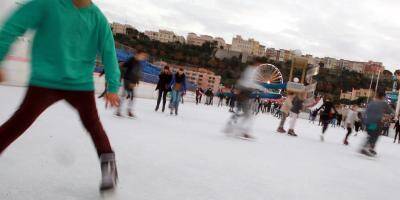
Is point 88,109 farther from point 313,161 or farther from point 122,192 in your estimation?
point 313,161

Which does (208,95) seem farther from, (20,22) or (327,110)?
(20,22)

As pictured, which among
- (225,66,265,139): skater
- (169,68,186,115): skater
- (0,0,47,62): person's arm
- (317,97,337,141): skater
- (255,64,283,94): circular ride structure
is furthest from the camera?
(255,64,283,94): circular ride structure

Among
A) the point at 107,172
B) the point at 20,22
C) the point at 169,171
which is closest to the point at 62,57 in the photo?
the point at 20,22

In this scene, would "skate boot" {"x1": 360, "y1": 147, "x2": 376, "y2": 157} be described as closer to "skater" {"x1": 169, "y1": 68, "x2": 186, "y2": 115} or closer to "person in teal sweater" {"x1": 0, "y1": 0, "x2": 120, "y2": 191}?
"skater" {"x1": 169, "y1": 68, "x2": 186, "y2": 115}

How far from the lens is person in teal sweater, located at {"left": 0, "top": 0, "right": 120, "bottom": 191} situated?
2.48 meters

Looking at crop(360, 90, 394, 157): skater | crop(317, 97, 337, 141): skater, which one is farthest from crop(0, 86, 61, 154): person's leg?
crop(317, 97, 337, 141): skater

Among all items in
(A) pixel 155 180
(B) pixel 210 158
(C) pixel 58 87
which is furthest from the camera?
(B) pixel 210 158

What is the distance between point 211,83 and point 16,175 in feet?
448

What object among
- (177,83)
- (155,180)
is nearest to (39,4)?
(155,180)

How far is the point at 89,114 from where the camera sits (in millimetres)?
2732

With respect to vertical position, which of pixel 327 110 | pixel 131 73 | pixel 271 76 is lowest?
pixel 327 110

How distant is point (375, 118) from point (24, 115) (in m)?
7.81

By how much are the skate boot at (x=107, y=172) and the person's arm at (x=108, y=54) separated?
0.46 metres

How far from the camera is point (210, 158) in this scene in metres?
5.30
